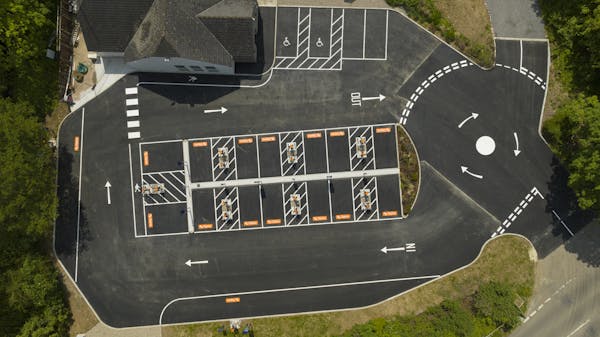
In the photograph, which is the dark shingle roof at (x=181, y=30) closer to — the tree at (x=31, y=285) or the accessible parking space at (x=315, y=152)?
the accessible parking space at (x=315, y=152)

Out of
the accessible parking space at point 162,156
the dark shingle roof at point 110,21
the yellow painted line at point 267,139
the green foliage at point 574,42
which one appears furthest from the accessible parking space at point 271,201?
the green foliage at point 574,42

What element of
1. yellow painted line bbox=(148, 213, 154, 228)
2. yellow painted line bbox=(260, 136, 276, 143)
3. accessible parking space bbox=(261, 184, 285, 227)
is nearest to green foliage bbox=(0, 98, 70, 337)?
yellow painted line bbox=(148, 213, 154, 228)

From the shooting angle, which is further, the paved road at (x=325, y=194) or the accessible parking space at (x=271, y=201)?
the accessible parking space at (x=271, y=201)

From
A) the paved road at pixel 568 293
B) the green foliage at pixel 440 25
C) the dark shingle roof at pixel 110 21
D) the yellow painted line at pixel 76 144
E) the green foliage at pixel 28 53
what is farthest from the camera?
the yellow painted line at pixel 76 144

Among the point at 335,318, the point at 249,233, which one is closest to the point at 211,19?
the point at 249,233

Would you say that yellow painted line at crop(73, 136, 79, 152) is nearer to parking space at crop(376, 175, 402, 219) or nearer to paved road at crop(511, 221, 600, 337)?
parking space at crop(376, 175, 402, 219)

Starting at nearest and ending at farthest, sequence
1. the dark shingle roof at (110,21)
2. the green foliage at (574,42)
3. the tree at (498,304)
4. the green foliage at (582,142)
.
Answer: the green foliage at (582,142) → the dark shingle roof at (110,21) → the green foliage at (574,42) → the tree at (498,304)

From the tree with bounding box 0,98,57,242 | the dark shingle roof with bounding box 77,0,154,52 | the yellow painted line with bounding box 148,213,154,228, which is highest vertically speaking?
the dark shingle roof with bounding box 77,0,154,52
